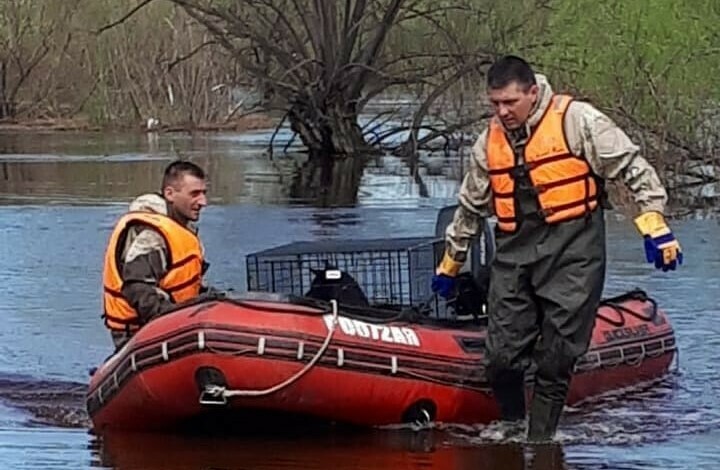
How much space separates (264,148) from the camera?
36.5m

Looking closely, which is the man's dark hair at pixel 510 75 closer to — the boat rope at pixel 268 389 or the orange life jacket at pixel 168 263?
the boat rope at pixel 268 389

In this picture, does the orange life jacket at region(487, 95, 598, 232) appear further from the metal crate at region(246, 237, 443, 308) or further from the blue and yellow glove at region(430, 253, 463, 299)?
the metal crate at region(246, 237, 443, 308)

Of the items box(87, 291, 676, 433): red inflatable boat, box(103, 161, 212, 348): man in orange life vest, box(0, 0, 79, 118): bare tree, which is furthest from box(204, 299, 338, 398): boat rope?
box(0, 0, 79, 118): bare tree

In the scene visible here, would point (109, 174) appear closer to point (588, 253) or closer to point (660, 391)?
point (660, 391)

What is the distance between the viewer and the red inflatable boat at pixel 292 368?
7.26m

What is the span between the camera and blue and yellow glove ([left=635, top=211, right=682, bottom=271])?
6.89 meters

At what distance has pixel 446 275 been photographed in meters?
7.65

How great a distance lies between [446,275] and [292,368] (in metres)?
0.86

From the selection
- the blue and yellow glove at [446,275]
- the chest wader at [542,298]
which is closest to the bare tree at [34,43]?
the blue and yellow glove at [446,275]

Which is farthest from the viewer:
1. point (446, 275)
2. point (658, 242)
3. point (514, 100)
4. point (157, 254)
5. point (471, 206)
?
point (157, 254)

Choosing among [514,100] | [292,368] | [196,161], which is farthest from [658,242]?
[196,161]

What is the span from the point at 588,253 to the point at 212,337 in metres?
1.61

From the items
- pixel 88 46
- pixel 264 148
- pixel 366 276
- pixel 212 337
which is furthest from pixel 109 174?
pixel 88 46

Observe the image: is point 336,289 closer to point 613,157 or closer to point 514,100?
point 514,100
